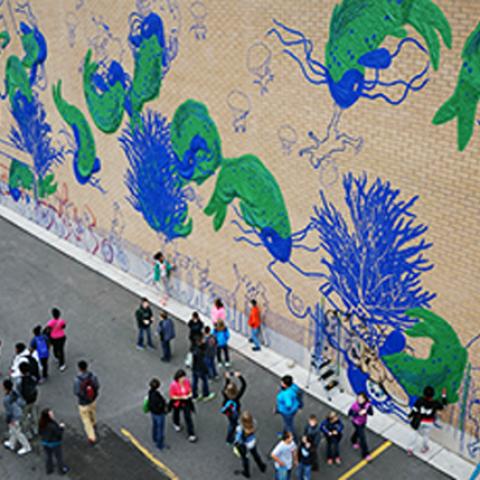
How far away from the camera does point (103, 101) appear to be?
1933 centimetres

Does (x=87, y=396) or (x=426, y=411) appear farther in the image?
(x=87, y=396)

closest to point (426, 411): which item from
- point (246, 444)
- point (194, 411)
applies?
point (246, 444)

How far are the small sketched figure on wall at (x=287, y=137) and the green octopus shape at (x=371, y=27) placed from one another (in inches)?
60.6

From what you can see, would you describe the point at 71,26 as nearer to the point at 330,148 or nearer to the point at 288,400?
the point at 330,148

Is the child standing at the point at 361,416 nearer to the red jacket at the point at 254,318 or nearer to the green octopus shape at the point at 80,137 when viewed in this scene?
the red jacket at the point at 254,318

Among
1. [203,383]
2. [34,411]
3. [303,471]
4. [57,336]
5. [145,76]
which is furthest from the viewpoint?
[145,76]

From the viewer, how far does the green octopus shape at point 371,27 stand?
11.4 meters

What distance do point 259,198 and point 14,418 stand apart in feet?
21.6

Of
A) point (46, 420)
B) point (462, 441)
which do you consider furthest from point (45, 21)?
point (462, 441)

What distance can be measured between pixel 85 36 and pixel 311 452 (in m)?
12.7

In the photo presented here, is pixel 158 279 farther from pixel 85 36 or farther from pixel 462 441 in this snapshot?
pixel 462 441

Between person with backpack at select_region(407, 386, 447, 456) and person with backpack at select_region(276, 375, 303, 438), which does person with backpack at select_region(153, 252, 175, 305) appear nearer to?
person with backpack at select_region(276, 375, 303, 438)

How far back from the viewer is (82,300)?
62.7 ft

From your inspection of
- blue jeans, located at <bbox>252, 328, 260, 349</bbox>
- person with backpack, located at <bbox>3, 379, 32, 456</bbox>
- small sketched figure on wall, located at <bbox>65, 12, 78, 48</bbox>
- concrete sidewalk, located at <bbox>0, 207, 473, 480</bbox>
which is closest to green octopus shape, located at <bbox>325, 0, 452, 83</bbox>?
blue jeans, located at <bbox>252, 328, 260, 349</bbox>
